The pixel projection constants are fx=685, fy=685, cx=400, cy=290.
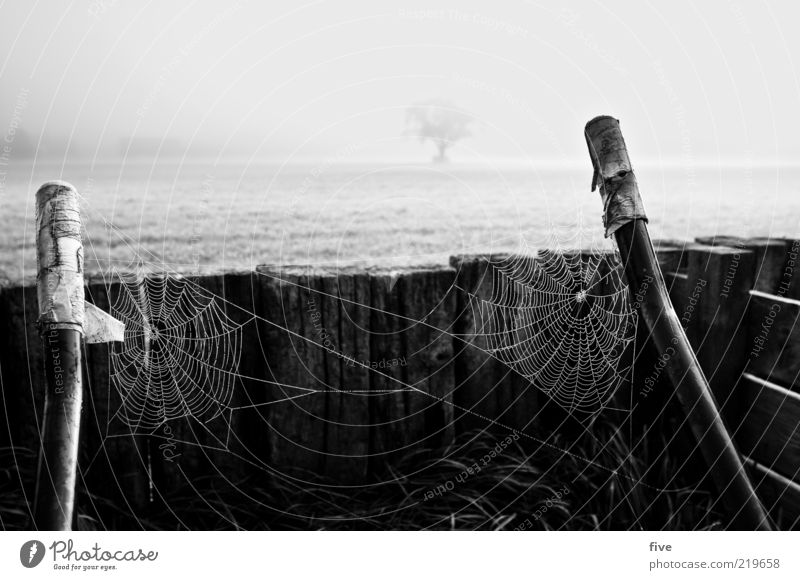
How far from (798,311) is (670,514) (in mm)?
628

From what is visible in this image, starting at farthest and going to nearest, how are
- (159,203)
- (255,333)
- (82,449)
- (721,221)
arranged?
1. (159,203)
2. (721,221)
3. (255,333)
4. (82,449)

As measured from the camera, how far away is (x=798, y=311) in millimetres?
1791

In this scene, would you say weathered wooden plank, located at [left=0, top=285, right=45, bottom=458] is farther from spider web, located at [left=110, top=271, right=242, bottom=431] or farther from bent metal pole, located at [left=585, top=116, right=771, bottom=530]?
bent metal pole, located at [left=585, top=116, right=771, bottom=530]

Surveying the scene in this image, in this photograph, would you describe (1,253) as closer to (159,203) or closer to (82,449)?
(82,449)

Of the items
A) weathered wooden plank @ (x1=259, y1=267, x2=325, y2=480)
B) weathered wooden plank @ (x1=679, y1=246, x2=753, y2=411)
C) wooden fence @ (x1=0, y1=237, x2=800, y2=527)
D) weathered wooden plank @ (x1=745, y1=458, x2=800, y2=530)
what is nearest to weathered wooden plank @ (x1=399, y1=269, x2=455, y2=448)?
wooden fence @ (x1=0, y1=237, x2=800, y2=527)

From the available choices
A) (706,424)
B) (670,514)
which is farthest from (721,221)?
(706,424)

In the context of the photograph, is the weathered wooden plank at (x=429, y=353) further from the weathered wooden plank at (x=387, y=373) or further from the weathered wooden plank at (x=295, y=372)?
the weathered wooden plank at (x=295, y=372)

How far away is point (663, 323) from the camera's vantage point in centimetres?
143

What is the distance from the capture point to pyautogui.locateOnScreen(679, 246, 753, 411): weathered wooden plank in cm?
197

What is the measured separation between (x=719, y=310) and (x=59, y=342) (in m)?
1.71

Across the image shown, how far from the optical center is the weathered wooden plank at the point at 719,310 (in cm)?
197

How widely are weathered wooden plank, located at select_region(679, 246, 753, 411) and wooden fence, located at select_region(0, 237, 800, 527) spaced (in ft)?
0.09
